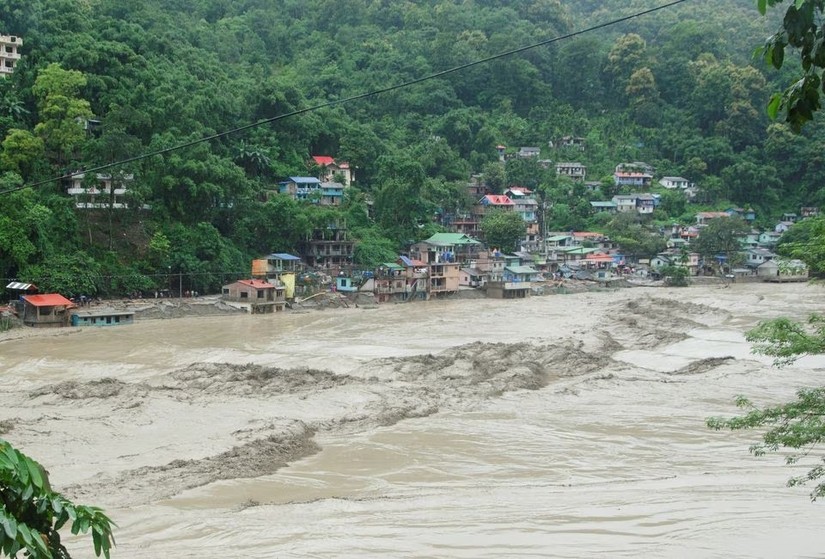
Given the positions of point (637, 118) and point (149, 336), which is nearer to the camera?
point (149, 336)

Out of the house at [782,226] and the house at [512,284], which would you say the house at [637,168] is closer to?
the house at [782,226]

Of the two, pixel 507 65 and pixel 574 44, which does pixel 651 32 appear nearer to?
pixel 574 44

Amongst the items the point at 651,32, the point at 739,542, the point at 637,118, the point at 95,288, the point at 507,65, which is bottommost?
the point at 739,542

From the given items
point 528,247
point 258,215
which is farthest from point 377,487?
point 528,247

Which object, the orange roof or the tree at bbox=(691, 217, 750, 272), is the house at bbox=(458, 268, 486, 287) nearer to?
the orange roof

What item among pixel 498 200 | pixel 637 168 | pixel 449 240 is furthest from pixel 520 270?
pixel 637 168

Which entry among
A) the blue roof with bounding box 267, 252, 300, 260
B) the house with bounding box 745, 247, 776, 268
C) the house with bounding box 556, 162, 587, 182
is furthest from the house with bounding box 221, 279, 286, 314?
the house with bounding box 556, 162, 587, 182

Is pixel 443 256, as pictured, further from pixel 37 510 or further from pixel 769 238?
pixel 37 510
